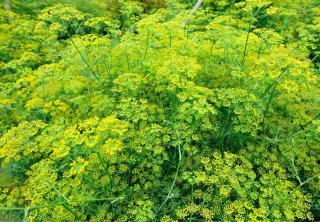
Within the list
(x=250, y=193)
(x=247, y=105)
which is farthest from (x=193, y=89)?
(x=250, y=193)

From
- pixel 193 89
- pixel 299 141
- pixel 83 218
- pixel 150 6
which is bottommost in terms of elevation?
pixel 83 218

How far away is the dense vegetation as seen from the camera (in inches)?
126

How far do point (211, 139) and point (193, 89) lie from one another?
43.3 inches

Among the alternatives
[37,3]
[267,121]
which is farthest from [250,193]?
[37,3]

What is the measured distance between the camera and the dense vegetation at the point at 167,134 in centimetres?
321

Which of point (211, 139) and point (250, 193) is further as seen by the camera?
point (211, 139)

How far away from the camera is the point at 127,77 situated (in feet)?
12.5

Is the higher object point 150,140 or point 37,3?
point 37,3

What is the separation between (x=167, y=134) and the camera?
3.85 metres

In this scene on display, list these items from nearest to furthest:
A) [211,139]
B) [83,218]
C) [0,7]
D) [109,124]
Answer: [109,124]
[83,218]
[211,139]
[0,7]

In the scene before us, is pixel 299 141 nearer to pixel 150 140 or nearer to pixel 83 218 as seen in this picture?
pixel 150 140

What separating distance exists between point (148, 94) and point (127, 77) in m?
0.67

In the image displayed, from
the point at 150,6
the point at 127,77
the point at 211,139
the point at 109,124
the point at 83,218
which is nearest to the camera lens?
the point at 109,124

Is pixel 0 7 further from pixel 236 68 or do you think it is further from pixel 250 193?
pixel 250 193
